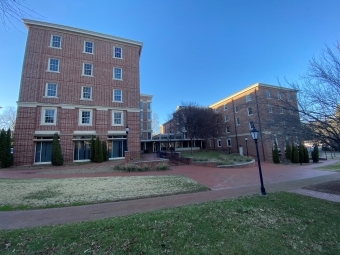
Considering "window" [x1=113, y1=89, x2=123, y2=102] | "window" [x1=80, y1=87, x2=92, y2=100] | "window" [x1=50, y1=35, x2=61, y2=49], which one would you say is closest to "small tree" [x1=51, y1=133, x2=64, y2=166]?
"window" [x1=80, y1=87, x2=92, y2=100]

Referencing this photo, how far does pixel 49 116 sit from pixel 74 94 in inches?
134

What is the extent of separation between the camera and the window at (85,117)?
1842cm

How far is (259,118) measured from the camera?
9.18 metres

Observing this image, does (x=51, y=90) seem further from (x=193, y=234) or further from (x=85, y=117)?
(x=193, y=234)

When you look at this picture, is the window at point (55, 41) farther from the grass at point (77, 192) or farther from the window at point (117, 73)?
the grass at point (77, 192)

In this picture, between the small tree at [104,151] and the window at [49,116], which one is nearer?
the window at [49,116]

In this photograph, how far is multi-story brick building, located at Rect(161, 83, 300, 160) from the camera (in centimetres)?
743

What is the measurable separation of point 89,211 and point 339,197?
9940mm

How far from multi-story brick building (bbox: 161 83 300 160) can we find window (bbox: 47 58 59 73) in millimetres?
19510

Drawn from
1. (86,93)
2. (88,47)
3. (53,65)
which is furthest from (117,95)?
(53,65)

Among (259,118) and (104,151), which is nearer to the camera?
(259,118)

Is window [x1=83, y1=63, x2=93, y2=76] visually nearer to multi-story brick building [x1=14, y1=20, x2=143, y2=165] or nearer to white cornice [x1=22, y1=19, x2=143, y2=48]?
multi-story brick building [x1=14, y1=20, x2=143, y2=165]

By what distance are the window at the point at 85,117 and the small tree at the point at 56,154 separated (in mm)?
2986

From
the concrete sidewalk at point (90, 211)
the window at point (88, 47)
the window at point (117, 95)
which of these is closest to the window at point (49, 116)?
the window at point (117, 95)
